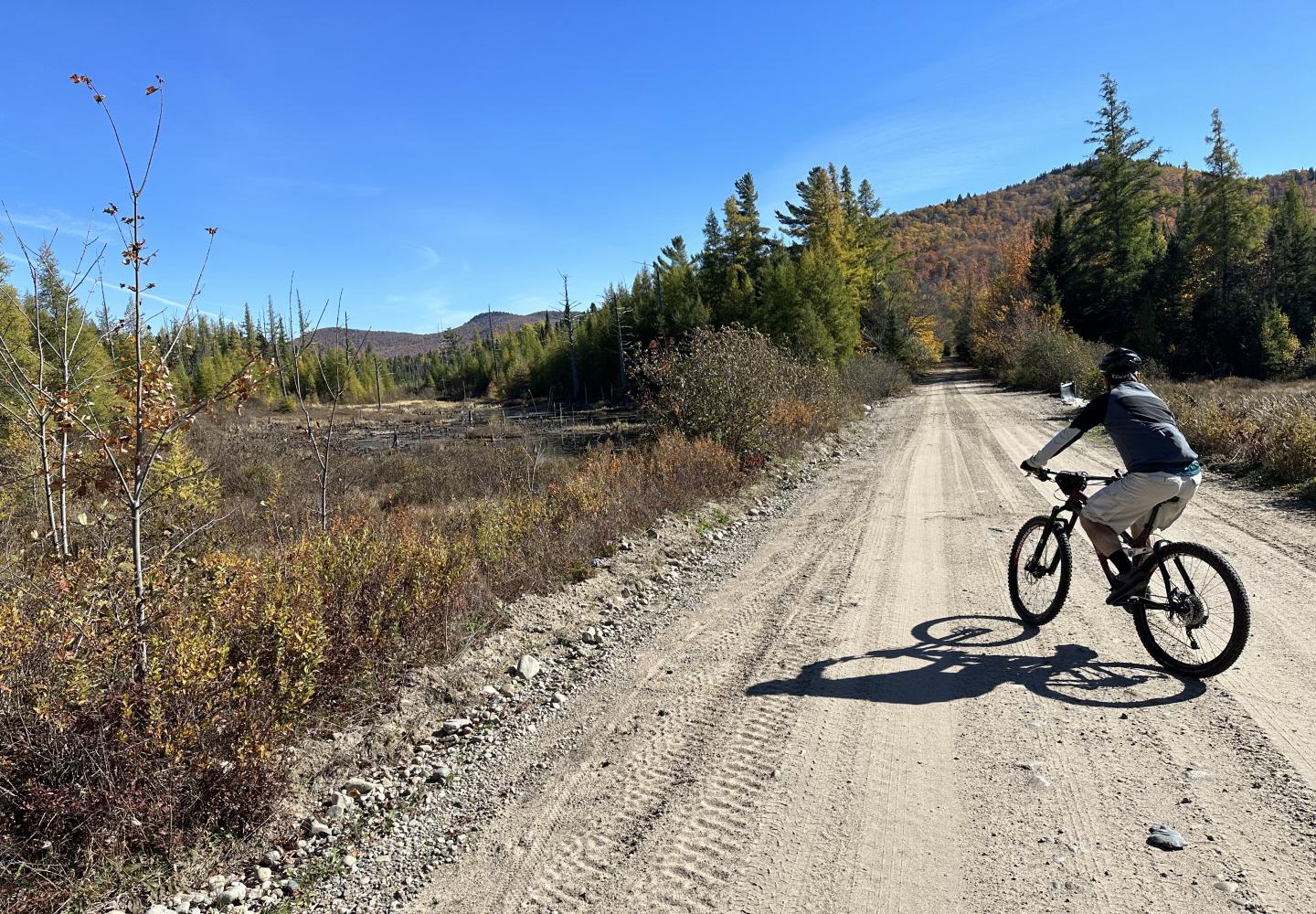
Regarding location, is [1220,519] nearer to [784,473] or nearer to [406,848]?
[784,473]

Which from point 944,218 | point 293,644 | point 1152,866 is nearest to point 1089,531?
point 1152,866

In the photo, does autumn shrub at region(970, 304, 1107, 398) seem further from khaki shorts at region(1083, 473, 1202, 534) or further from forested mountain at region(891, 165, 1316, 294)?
forested mountain at region(891, 165, 1316, 294)

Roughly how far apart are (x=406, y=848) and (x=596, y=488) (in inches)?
243

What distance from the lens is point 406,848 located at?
10.3ft

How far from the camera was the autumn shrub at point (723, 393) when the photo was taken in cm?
1312

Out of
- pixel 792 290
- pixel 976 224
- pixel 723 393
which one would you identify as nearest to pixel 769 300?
pixel 792 290

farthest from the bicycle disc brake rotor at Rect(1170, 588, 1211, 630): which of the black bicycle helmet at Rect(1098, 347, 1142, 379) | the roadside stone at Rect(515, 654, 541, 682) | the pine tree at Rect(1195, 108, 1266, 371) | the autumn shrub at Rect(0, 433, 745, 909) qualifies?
the pine tree at Rect(1195, 108, 1266, 371)

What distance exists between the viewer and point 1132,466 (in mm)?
4262

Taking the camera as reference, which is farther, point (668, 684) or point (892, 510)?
point (892, 510)

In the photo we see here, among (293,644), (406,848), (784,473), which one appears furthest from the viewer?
(784,473)

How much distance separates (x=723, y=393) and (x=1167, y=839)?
1087 centimetres

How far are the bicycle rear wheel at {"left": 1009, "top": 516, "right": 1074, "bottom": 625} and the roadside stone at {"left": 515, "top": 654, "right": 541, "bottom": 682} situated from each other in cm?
387

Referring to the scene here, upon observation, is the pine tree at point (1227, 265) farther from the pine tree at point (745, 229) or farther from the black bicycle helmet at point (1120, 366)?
the black bicycle helmet at point (1120, 366)

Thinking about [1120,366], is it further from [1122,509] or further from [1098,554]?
[1098,554]
